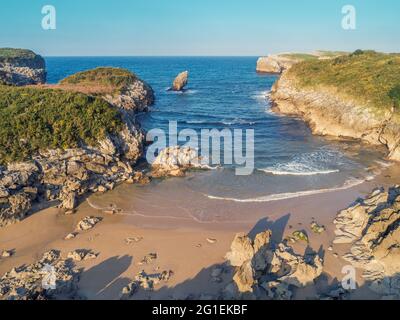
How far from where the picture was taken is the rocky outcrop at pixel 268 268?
13.9m

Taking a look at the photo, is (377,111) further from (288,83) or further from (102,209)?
(102,209)

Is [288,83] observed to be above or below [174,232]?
above

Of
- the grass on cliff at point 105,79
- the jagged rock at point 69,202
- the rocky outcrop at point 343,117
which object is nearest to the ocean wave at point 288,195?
the rocky outcrop at point 343,117

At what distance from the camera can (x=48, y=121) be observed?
2673cm

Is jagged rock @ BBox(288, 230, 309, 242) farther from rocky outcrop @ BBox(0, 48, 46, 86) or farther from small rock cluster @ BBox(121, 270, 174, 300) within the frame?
rocky outcrop @ BBox(0, 48, 46, 86)

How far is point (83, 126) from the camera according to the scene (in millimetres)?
27422

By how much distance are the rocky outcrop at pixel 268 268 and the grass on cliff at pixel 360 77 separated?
2590cm

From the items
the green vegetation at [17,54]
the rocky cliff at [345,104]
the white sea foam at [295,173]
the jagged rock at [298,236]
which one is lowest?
the jagged rock at [298,236]

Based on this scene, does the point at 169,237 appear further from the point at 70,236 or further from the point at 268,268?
the point at 268,268

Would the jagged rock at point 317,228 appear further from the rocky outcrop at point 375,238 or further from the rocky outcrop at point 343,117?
the rocky outcrop at point 343,117

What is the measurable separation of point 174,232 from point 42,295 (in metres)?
7.22

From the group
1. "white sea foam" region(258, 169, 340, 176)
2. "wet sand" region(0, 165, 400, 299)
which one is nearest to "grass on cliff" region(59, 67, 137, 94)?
"white sea foam" region(258, 169, 340, 176)

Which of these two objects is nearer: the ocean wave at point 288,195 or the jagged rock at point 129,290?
the jagged rock at point 129,290
